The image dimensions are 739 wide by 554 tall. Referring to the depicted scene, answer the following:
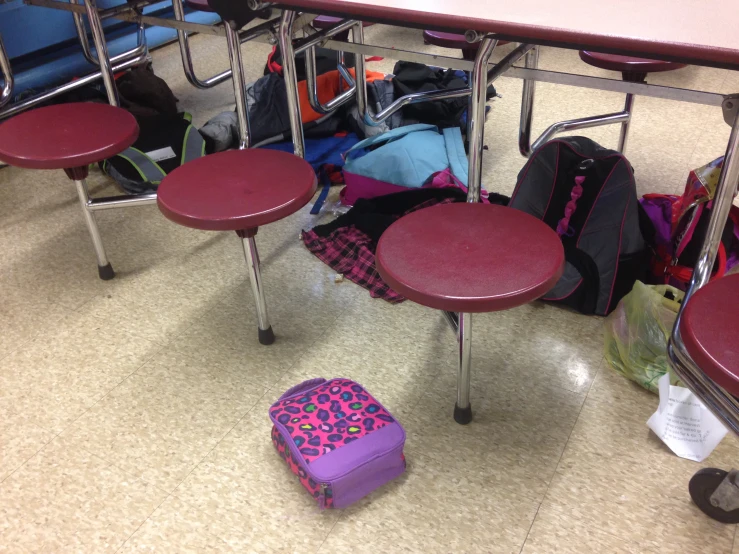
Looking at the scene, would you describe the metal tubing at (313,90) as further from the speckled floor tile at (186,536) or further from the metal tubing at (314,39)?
the speckled floor tile at (186,536)

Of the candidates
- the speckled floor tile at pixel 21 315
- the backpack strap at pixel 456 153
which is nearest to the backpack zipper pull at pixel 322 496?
the speckled floor tile at pixel 21 315

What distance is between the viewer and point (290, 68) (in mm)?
1674

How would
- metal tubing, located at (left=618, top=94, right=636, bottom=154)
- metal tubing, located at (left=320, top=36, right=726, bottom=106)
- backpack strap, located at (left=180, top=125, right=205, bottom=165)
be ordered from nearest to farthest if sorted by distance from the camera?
metal tubing, located at (left=320, top=36, right=726, bottom=106) < metal tubing, located at (left=618, top=94, right=636, bottom=154) < backpack strap, located at (left=180, top=125, right=205, bottom=165)

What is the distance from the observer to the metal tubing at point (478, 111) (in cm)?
133

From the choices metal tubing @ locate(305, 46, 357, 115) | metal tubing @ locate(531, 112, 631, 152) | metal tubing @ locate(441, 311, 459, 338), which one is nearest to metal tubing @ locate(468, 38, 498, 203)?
metal tubing @ locate(441, 311, 459, 338)

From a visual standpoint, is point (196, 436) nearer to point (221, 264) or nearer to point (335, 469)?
point (335, 469)

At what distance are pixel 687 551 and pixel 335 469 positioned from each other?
27.2 inches

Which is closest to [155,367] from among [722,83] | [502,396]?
[502,396]

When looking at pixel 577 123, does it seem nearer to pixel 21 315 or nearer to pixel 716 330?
pixel 716 330

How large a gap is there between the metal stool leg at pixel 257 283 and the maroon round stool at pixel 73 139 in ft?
1.67

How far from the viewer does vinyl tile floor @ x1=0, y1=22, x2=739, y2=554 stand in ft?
4.17

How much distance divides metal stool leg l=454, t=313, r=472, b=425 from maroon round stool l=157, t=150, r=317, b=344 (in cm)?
48

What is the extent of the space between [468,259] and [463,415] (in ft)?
1.47

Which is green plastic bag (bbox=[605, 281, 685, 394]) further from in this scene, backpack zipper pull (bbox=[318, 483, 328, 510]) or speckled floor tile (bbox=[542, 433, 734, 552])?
backpack zipper pull (bbox=[318, 483, 328, 510])
